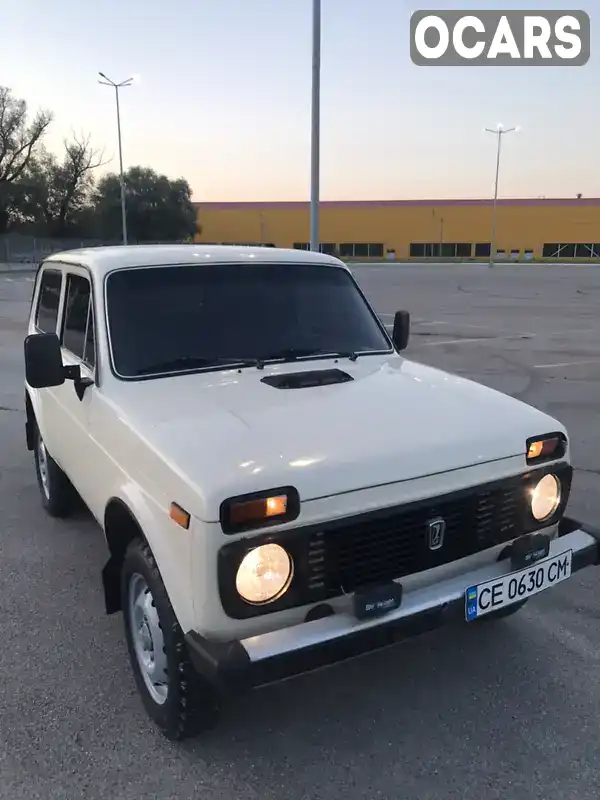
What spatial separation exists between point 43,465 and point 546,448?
3815 millimetres

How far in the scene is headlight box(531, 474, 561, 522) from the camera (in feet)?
9.82

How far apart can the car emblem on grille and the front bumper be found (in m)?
0.17

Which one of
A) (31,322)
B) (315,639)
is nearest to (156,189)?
(31,322)

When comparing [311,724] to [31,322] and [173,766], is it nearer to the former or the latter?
[173,766]

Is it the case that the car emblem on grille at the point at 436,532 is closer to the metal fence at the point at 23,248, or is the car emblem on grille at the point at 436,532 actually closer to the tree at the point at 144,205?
the metal fence at the point at 23,248

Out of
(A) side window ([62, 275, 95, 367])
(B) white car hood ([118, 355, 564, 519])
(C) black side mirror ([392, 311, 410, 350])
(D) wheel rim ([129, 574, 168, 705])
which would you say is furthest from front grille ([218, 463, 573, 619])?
(C) black side mirror ([392, 311, 410, 350])

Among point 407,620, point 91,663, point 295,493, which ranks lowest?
point 91,663

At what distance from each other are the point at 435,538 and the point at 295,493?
0.69 m

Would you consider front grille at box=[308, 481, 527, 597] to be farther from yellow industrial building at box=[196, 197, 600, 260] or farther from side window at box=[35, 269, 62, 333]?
yellow industrial building at box=[196, 197, 600, 260]

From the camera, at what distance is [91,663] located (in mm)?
3344

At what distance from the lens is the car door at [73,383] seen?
3.62 metres

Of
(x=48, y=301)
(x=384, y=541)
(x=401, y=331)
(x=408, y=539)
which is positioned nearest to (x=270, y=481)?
(x=384, y=541)

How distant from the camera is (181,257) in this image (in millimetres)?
3885

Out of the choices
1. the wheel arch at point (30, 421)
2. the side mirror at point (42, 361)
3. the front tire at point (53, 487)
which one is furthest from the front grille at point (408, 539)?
the wheel arch at point (30, 421)
